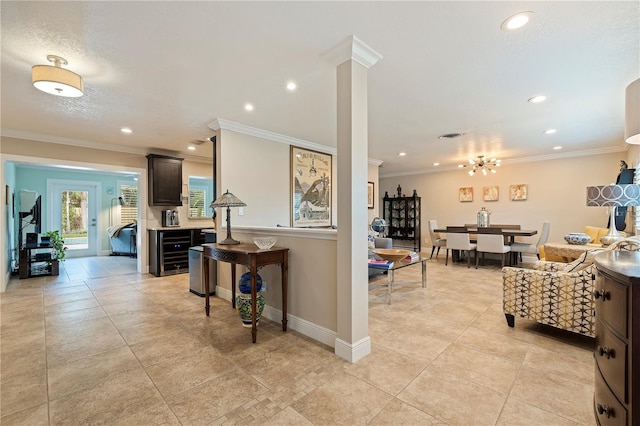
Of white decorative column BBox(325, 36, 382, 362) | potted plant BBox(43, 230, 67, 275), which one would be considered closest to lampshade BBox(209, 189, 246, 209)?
white decorative column BBox(325, 36, 382, 362)

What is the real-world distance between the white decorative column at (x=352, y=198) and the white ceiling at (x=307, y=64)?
8.0 inches

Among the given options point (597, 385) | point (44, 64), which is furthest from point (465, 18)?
point (44, 64)

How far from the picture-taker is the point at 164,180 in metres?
5.49

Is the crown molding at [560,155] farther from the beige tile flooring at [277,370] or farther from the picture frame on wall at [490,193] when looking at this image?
the beige tile flooring at [277,370]

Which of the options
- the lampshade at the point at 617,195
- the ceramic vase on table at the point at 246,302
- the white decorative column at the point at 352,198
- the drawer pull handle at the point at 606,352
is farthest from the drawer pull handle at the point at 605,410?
the lampshade at the point at 617,195

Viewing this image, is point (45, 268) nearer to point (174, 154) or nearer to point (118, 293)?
point (118, 293)

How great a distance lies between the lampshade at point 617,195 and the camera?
130 inches

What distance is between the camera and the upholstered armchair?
2389 millimetres

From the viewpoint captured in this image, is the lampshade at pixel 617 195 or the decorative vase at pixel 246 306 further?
the lampshade at pixel 617 195

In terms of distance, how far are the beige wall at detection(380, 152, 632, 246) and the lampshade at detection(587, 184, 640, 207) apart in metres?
3.28

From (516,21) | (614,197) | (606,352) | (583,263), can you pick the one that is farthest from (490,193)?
(606,352)

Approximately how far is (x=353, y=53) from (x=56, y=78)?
2.34 meters

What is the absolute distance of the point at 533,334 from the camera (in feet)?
8.86

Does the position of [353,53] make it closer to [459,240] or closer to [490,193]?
[459,240]
